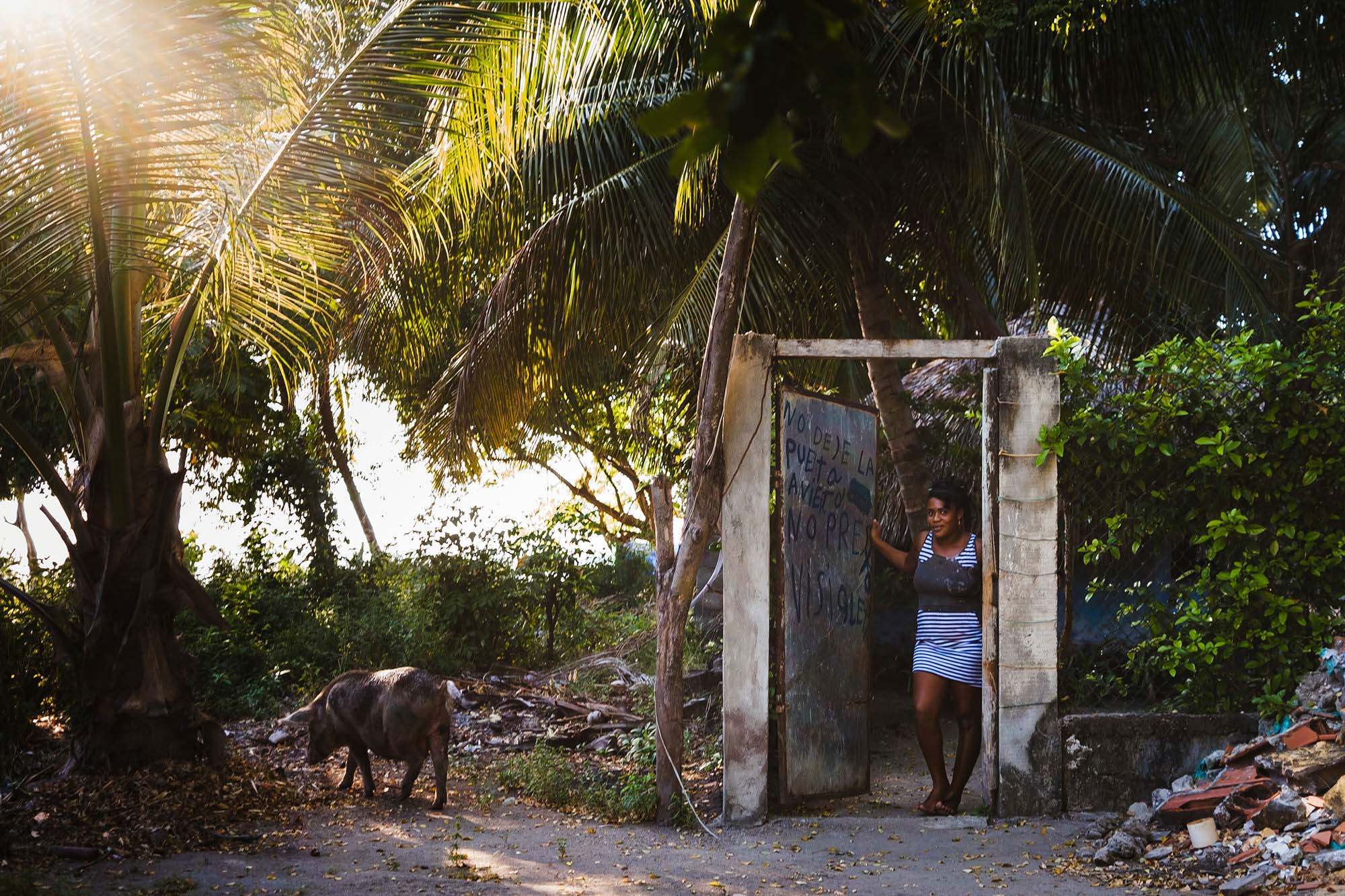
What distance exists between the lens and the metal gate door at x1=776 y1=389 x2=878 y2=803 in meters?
6.30

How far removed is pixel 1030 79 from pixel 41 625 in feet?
28.0

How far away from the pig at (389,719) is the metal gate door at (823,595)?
6.59 ft

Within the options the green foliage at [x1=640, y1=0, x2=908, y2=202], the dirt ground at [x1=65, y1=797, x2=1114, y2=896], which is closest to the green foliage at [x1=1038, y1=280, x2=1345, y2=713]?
the dirt ground at [x1=65, y1=797, x2=1114, y2=896]

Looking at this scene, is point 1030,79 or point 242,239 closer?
point 242,239

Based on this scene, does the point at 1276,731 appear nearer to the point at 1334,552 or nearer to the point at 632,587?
the point at 1334,552

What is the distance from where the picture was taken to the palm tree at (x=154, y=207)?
17.6 ft

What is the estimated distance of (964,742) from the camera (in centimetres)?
629

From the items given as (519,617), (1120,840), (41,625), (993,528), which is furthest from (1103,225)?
(41,625)

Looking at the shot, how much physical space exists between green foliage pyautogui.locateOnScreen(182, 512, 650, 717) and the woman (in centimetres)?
612

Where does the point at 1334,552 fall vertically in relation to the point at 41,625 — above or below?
above

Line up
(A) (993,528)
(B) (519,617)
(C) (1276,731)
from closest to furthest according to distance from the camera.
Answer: (C) (1276,731) → (A) (993,528) → (B) (519,617)

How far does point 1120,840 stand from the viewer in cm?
508

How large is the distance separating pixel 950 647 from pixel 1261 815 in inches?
70.2

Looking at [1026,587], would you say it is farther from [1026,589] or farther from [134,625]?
[134,625]
